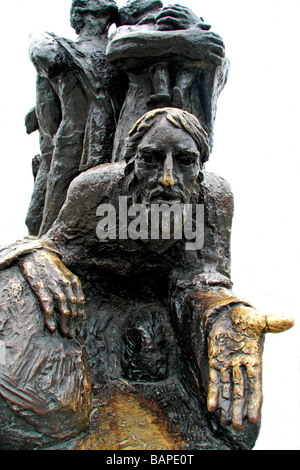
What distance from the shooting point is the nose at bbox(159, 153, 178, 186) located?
1.33 m

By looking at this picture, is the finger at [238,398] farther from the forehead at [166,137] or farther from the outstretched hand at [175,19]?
the outstretched hand at [175,19]

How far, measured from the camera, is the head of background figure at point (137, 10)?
2334 millimetres

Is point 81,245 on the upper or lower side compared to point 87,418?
upper

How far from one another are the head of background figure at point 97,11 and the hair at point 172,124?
1257 mm

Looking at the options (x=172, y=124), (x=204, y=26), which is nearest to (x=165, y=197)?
(x=172, y=124)

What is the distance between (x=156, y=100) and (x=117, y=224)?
27.8 inches

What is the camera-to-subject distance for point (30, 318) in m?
1.29

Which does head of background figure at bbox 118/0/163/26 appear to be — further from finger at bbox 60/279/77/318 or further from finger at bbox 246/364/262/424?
finger at bbox 246/364/262/424

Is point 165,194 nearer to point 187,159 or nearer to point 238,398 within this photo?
point 187,159

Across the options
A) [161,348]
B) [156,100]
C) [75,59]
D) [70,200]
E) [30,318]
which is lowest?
[161,348]

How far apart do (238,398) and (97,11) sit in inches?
86.0

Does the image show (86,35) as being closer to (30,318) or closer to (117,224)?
(117,224)

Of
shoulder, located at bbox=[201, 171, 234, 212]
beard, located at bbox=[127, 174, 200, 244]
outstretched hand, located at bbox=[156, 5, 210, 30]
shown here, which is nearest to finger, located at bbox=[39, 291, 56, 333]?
beard, located at bbox=[127, 174, 200, 244]
